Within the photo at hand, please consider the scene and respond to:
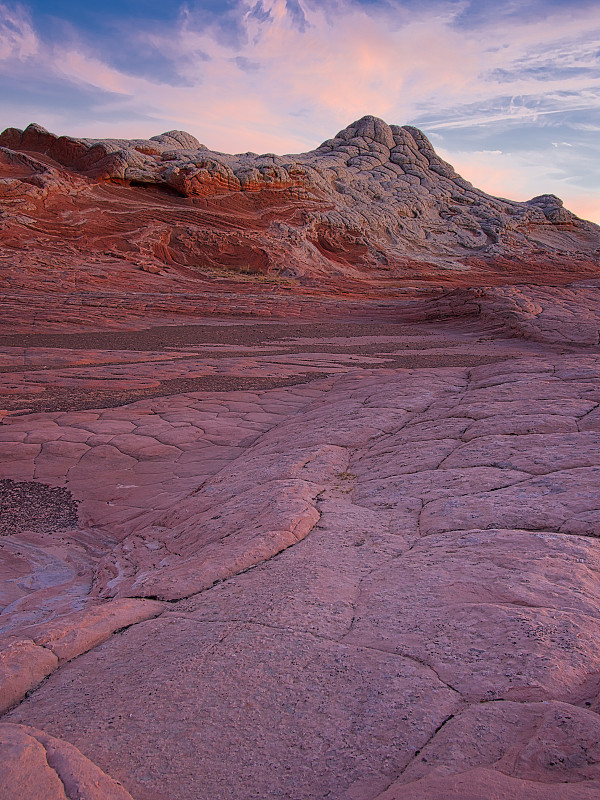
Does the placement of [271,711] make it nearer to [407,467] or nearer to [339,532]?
[339,532]

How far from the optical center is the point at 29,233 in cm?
2195

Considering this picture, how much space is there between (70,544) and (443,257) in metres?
34.3

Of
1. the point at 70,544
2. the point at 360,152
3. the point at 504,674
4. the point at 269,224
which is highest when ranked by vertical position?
the point at 360,152

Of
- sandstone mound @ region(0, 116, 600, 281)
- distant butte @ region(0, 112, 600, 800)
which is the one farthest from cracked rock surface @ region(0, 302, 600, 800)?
sandstone mound @ region(0, 116, 600, 281)

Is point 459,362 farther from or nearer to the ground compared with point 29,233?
→ nearer to the ground

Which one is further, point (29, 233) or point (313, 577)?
point (29, 233)

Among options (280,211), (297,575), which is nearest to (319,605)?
(297,575)

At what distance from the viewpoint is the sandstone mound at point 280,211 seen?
2444 centimetres

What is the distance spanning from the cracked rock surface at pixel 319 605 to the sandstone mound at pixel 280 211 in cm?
1888

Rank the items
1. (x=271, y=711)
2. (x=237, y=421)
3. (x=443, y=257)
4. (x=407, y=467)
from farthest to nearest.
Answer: (x=443, y=257), (x=237, y=421), (x=407, y=467), (x=271, y=711)

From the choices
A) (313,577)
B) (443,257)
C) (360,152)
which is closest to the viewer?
(313,577)

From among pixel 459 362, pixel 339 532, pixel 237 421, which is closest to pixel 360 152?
pixel 459 362

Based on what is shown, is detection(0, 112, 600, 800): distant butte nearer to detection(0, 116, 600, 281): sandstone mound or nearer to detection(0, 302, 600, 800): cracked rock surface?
detection(0, 302, 600, 800): cracked rock surface

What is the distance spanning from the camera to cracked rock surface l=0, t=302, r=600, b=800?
1371 millimetres
